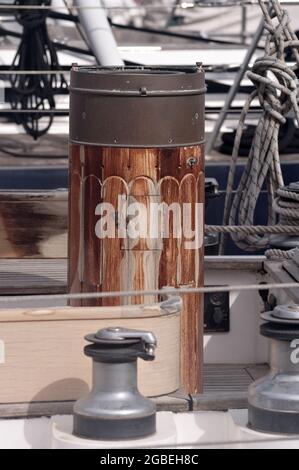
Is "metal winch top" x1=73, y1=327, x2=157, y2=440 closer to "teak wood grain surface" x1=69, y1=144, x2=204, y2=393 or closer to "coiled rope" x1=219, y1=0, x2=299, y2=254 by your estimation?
"teak wood grain surface" x1=69, y1=144, x2=204, y2=393

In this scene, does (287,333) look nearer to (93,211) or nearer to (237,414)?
(237,414)

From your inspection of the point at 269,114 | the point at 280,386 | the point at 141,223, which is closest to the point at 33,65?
the point at 269,114

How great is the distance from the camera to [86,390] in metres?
2.74

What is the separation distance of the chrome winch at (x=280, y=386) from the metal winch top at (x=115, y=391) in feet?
0.81

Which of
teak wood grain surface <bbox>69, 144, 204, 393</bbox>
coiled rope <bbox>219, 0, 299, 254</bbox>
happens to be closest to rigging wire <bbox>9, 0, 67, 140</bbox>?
coiled rope <bbox>219, 0, 299, 254</bbox>

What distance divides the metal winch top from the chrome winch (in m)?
0.25

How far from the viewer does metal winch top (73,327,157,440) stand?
97.7 inches

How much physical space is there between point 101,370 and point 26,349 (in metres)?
0.30

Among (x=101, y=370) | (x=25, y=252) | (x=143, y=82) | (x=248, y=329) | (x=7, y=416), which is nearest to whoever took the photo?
(x=101, y=370)

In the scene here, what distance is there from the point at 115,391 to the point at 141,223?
0.78m

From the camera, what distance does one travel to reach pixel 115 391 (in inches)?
98.6

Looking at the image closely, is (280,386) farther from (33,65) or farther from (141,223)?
(33,65)

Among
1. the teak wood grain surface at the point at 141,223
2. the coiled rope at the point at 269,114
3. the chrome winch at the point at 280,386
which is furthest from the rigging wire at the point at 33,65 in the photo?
the chrome winch at the point at 280,386

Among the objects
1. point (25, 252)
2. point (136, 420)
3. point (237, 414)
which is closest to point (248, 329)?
point (25, 252)
